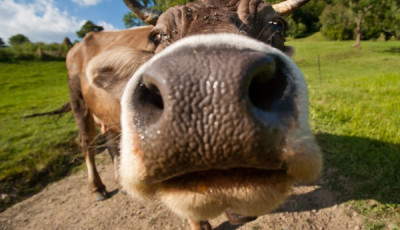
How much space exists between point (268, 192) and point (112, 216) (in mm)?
3652


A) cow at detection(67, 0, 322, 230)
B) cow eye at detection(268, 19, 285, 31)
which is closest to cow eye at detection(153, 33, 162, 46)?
cow eye at detection(268, 19, 285, 31)

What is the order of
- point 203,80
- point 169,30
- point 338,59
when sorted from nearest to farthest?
point 203,80
point 169,30
point 338,59

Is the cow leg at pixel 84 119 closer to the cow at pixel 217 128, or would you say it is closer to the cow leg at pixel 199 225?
the cow leg at pixel 199 225

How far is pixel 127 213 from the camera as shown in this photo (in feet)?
14.2

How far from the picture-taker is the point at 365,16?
38875 mm

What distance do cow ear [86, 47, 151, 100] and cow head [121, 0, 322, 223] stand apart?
142 centimetres

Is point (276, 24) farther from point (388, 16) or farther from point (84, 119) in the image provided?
point (388, 16)

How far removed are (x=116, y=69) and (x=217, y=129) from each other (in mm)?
2005

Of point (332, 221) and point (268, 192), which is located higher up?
point (268, 192)

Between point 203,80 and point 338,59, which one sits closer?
point 203,80

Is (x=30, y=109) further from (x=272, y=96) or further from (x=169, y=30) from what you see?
(x=272, y=96)

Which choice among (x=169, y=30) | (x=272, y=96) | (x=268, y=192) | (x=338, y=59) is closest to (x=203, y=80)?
(x=272, y=96)

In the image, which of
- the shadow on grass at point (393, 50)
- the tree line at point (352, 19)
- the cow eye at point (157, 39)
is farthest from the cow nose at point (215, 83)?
the shadow on grass at point (393, 50)

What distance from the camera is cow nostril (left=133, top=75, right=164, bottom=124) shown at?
138cm
